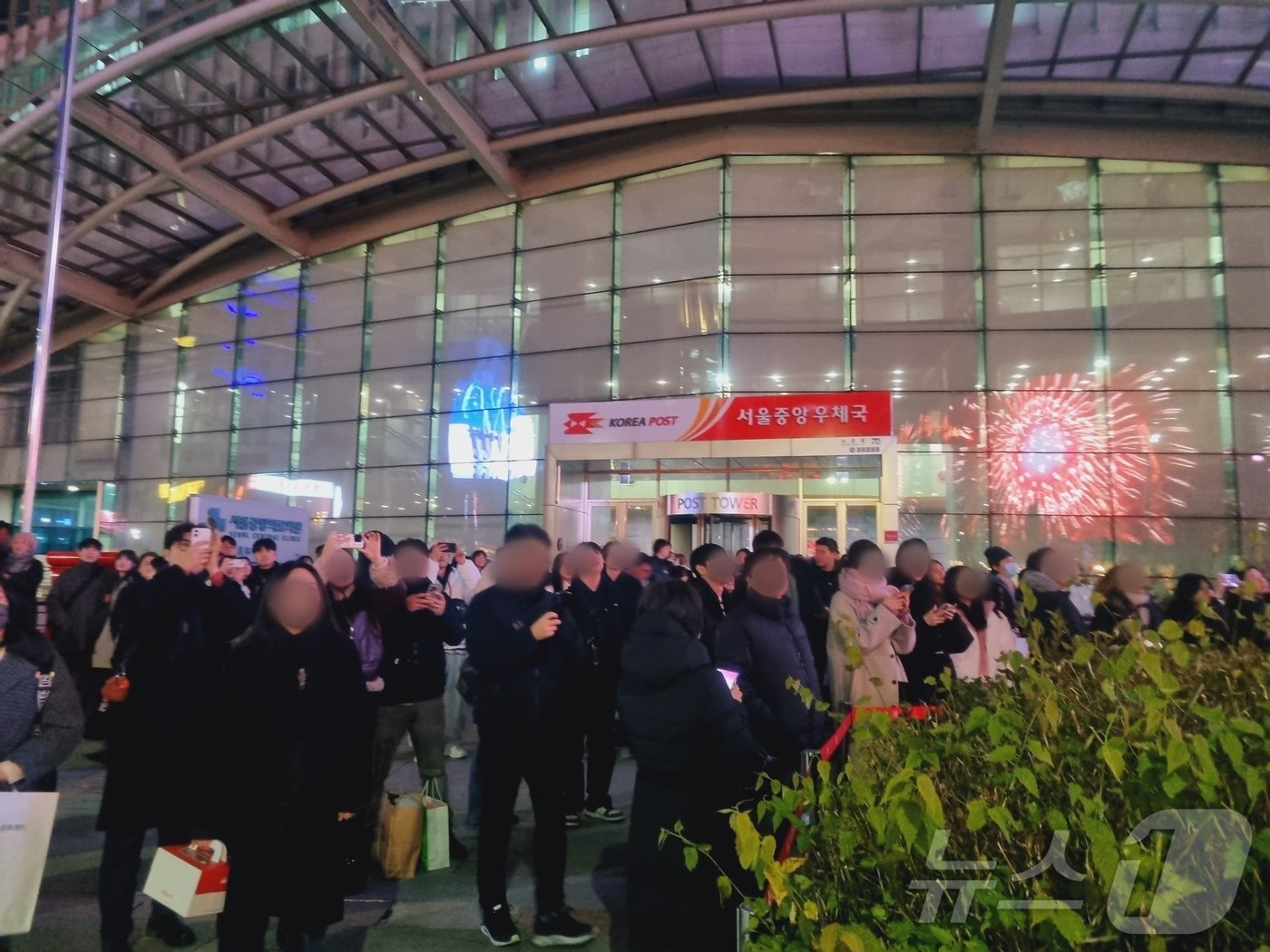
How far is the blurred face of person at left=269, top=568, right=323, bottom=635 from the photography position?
319cm

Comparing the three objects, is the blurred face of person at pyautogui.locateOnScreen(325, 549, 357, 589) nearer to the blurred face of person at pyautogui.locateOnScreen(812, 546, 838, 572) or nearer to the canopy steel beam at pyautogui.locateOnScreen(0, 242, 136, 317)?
the blurred face of person at pyautogui.locateOnScreen(812, 546, 838, 572)

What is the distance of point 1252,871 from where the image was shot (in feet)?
3.90

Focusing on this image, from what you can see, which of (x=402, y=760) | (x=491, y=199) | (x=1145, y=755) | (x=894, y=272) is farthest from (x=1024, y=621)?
(x=491, y=199)

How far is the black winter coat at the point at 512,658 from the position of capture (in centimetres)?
394

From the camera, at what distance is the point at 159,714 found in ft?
12.7

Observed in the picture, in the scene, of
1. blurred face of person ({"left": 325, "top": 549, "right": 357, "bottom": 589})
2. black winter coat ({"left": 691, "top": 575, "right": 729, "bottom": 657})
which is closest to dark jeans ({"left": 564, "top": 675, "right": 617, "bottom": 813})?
black winter coat ({"left": 691, "top": 575, "right": 729, "bottom": 657})

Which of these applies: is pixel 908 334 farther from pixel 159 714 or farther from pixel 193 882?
pixel 193 882

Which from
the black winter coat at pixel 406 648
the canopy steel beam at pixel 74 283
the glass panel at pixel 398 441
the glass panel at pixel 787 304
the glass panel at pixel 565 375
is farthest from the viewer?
the canopy steel beam at pixel 74 283

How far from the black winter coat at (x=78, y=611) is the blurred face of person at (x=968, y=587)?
7393 millimetres

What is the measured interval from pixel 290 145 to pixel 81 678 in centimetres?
1362

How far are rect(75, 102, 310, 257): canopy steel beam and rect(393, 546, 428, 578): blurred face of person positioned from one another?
1518 cm

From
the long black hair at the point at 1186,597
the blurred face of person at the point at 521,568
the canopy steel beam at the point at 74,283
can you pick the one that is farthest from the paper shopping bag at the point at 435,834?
the canopy steel beam at the point at 74,283

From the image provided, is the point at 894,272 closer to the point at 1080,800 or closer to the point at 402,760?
the point at 402,760

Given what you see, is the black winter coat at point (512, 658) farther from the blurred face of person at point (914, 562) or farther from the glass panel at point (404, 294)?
the glass panel at point (404, 294)
